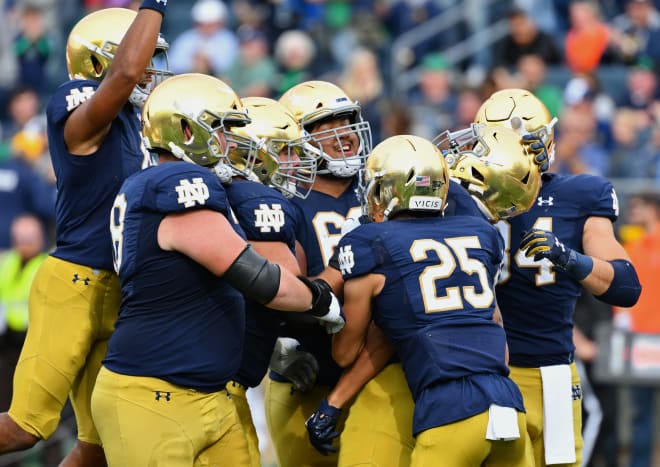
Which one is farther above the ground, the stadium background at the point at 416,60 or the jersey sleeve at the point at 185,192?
the jersey sleeve at the point at 185,192

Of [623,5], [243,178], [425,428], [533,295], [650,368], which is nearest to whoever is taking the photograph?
[425,428]

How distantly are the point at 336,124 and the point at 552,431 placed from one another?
1693 mm

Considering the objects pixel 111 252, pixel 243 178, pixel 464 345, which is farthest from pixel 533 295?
pixel 111 252

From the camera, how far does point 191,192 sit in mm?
4422

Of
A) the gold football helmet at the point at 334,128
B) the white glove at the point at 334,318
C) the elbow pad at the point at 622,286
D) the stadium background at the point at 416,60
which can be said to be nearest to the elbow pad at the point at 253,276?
the white glove at the point at 334,318

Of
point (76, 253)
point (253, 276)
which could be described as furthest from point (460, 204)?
point (76, 253)

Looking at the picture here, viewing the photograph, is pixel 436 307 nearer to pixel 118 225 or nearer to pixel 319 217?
pixel 319 217

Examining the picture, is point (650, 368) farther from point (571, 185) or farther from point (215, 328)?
point (215, 328)

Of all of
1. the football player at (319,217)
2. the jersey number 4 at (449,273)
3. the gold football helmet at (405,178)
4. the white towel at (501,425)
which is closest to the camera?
the white towel at (501,425)

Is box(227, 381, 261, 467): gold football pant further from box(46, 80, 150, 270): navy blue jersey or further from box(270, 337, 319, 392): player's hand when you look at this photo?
box(46, 80, 150, 270): navy blue jersey

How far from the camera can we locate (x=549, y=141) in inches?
218

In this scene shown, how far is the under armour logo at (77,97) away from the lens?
201 inches

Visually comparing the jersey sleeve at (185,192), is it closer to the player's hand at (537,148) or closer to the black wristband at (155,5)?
the black wristband at (155,5)

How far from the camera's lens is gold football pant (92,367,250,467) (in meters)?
4.50
